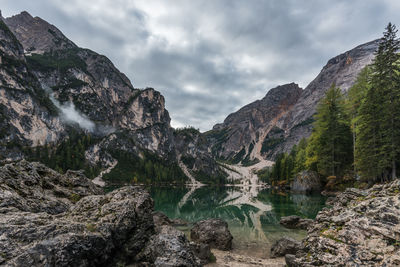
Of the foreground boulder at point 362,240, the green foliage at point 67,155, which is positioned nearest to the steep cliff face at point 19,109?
the green foliage at point 67,155

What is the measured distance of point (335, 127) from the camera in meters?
43.8

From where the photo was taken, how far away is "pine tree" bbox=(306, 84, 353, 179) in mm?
43656

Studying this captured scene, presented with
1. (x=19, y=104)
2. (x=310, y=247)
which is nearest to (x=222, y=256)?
(x=310, y=247)

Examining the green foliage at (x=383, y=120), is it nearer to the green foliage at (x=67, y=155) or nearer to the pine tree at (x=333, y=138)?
the pine tree at (x=333, y=138)

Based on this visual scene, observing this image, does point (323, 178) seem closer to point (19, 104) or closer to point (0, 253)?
point (0, 253)

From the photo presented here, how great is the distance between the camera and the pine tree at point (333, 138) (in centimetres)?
4366

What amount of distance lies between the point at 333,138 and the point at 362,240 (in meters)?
44.0

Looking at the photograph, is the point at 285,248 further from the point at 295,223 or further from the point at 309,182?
the point at 309,182

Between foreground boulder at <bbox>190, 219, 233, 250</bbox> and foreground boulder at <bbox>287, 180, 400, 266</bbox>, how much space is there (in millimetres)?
9104

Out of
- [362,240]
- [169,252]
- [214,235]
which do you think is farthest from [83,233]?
[214,235]

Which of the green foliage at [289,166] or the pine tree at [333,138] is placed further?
the green foliage at [289,166]

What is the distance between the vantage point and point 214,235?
54.4ft

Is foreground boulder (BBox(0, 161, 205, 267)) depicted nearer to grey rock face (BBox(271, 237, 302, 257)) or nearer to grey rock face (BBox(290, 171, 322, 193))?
grey rock face (BBox(271, 237, 302, 257))

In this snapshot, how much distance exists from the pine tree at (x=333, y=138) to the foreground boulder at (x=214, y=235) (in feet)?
124
